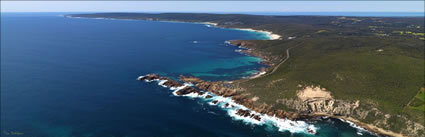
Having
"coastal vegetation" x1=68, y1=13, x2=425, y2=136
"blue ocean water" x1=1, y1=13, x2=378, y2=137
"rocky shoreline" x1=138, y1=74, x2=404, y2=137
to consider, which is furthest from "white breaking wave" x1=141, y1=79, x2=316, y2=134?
"coastal vegetation" x1=68, y1=13, x2=425, y2=136

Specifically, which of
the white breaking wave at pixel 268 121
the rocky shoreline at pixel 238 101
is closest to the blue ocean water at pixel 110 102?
the white breaking wave at pixel 268 121

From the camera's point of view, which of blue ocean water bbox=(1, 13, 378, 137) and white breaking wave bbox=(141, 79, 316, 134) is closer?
blue ocean water bbox=(1, 13, 378, 137)

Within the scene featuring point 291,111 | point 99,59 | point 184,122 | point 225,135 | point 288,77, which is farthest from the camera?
point 99,59

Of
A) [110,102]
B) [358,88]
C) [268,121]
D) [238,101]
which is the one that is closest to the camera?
[268,121]

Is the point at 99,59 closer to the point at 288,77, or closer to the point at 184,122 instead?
the point at 184,122

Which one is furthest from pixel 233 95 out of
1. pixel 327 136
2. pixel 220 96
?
→ pixel 327 136

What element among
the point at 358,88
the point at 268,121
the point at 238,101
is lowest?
the point at 268,121

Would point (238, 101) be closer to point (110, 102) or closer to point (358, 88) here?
point (358, 88)

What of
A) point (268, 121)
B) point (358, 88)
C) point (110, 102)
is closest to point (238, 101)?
point (268, 121)

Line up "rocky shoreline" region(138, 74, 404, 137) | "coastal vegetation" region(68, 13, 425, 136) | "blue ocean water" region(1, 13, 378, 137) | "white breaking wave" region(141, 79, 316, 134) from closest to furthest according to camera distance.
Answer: "blue ocean water" region(1, 13, 378, 137) < "white breaking wave" region(141, 79, 316, 134) < "coastal vegetation" region(68, 13, 425, 136) < "rocky shoreline" region(138, 74, 404, 137)

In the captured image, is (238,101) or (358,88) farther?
(238,101)

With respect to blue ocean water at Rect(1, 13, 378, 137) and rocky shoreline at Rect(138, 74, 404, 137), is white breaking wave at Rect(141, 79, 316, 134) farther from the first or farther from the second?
blue ocean water at Rect(1, 13, 378, 137)
